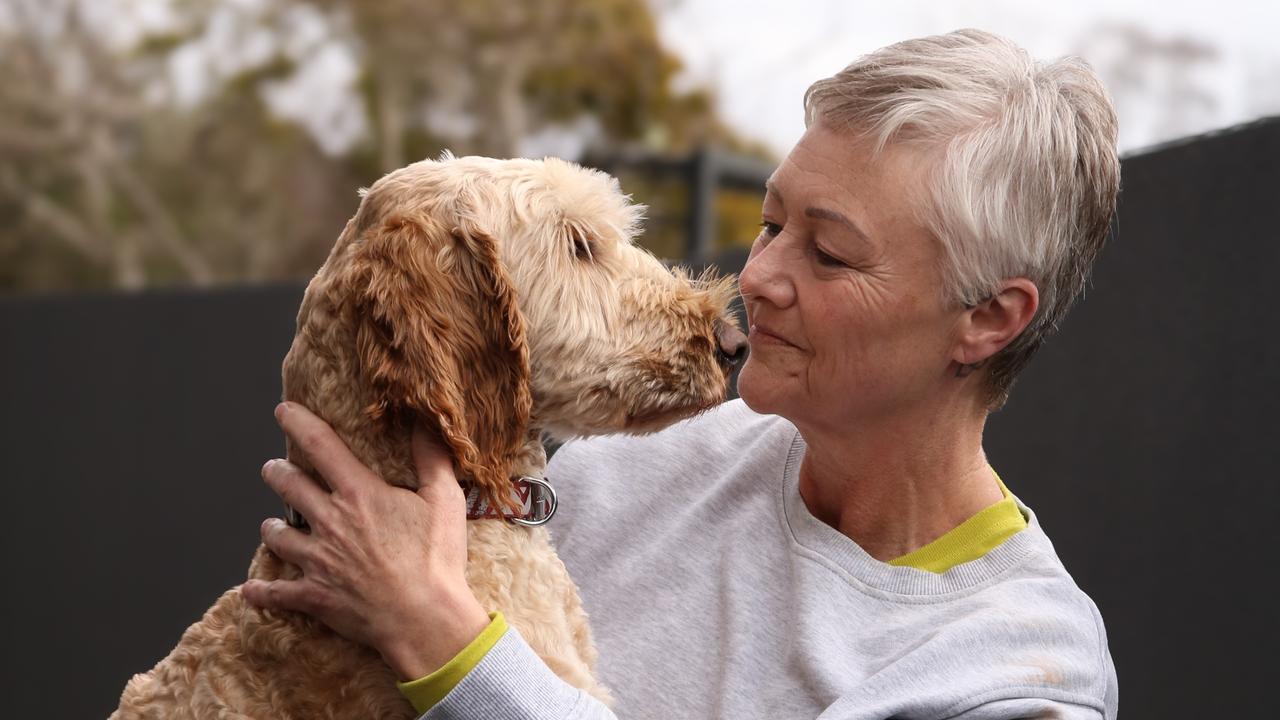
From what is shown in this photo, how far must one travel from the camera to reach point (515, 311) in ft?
6.23

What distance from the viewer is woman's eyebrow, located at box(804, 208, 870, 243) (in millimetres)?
1967

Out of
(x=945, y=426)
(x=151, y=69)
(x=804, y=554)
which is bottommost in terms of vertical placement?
(x=151, y=69)

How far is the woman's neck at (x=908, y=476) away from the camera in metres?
2.15

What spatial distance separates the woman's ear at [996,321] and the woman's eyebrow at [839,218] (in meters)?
0.22

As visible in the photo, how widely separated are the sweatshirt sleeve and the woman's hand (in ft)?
0.15

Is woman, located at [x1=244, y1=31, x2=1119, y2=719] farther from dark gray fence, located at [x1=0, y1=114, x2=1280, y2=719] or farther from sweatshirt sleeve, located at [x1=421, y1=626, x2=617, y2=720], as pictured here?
dark gray fence, located at [x1=0, y1=114, x2=1280, y2=719]

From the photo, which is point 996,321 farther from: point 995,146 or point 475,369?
point 475,369

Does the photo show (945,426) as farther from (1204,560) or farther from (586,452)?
(1204,560)

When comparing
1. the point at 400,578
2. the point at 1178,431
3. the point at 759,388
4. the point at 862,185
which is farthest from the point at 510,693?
the point at 1178,431

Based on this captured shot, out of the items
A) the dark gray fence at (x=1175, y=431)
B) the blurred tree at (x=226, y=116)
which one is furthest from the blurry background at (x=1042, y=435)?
the blurred tree at (x=226, y=116)

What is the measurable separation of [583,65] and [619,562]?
1733cm

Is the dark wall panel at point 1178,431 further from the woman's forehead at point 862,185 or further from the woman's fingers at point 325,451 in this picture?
the woman's fingers at point 325,451

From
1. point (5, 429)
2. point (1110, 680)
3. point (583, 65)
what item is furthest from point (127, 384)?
point (583, 65)

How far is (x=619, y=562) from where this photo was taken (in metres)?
2.25
